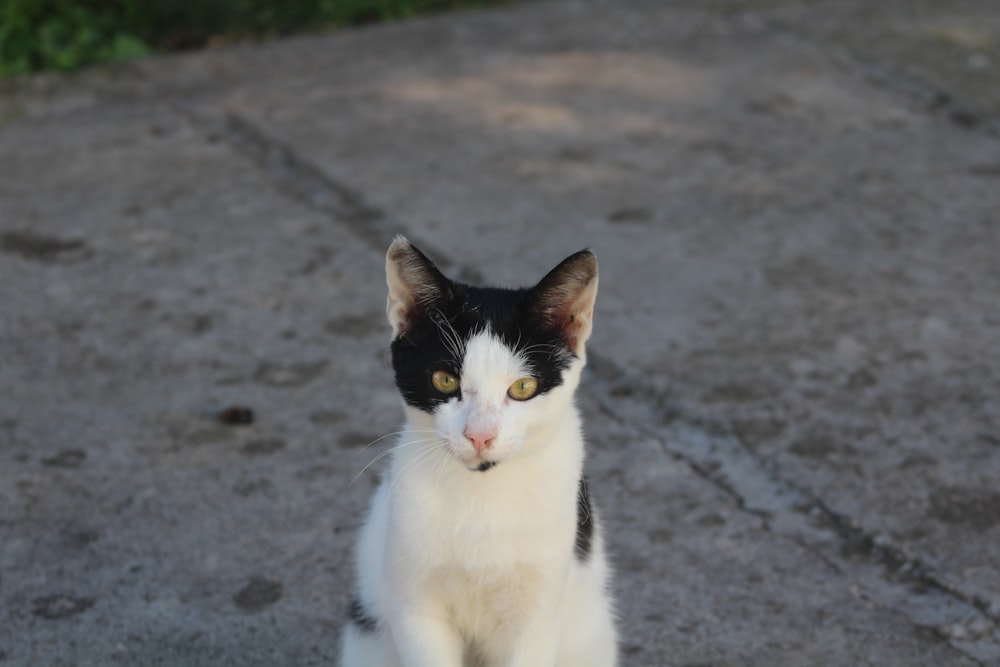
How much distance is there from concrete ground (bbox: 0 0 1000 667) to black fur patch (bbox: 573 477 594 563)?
0.34m

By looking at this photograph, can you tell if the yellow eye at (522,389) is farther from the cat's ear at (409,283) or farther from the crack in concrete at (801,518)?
the crack in concrete at (801,518)

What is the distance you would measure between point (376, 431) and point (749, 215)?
186cm

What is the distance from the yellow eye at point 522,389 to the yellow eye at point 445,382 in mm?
101

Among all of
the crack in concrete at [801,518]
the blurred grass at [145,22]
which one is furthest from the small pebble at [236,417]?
the blurred grass at [145,22]

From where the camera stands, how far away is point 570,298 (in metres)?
2.56

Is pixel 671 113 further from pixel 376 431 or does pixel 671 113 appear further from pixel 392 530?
pixel 392 530

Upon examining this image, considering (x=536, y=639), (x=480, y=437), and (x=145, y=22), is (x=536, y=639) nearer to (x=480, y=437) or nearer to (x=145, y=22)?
(x=480, y=437)


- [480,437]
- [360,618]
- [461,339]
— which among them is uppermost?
[461,339]

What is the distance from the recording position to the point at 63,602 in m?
3.04

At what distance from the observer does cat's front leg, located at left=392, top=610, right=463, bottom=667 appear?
246 cm

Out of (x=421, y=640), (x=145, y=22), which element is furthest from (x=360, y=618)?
(x=145, y=22)

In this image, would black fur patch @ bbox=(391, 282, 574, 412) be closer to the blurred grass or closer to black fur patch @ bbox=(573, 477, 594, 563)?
black fur patch @ bbox=(573, 477, 594, 563)

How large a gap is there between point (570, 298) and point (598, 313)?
177cm

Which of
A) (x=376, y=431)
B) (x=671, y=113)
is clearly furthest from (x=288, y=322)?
(x=671, y=113)
